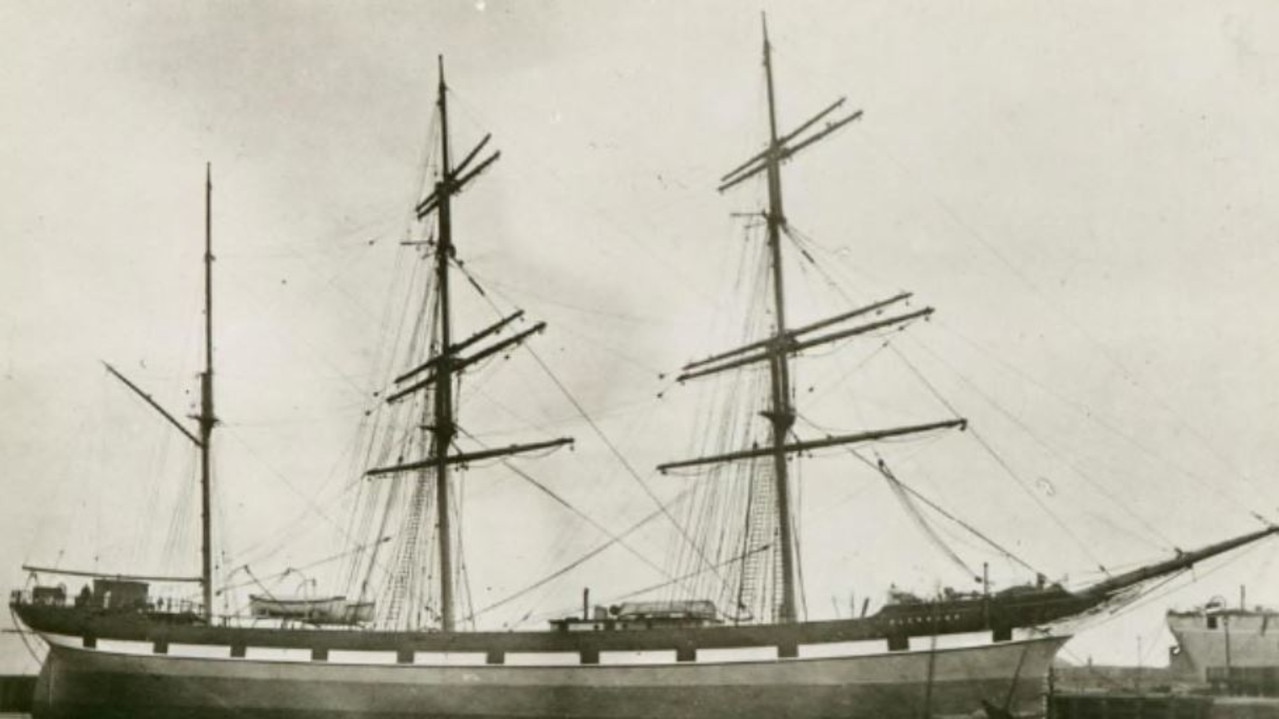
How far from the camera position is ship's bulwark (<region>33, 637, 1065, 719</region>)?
2156 cm

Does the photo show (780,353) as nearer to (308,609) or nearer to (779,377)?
(779,377)

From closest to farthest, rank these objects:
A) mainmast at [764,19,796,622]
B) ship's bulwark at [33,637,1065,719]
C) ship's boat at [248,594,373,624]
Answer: ship's bulwark at [33,637,1065,719] → mainmast at [764,19,796,622] → ship's boat at [248,594,373,624]

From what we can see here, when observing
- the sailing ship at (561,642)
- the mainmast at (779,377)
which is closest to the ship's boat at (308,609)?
the sailing ship at (561,642)

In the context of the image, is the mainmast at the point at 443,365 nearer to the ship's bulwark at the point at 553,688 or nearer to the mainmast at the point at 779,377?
the ship's bulwark at the point at 553,688

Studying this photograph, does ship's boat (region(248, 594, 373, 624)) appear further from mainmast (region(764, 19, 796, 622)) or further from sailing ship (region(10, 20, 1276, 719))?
mainmast (region(764, 19, 796, 622))

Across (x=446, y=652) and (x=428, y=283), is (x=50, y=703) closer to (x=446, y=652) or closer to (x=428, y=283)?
(x=446, y=652)

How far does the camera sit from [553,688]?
78.9ft

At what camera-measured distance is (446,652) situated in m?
25.0

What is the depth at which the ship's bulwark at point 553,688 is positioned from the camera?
21.6m

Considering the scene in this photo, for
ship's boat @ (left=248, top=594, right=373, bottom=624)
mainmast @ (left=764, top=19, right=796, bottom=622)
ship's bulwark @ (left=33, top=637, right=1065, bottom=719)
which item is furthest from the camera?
ship's boat @ (left=248, top=594, right=373, bottom=624)

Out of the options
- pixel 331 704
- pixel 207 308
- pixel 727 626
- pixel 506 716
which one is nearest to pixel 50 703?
pixel 331 704

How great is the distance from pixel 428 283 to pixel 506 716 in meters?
11.7

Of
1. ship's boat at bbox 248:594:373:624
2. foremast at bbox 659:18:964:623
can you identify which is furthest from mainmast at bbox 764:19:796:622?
ship's boat at bbox 248:594:373:624

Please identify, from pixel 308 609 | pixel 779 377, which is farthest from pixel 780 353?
pixel 308 609
